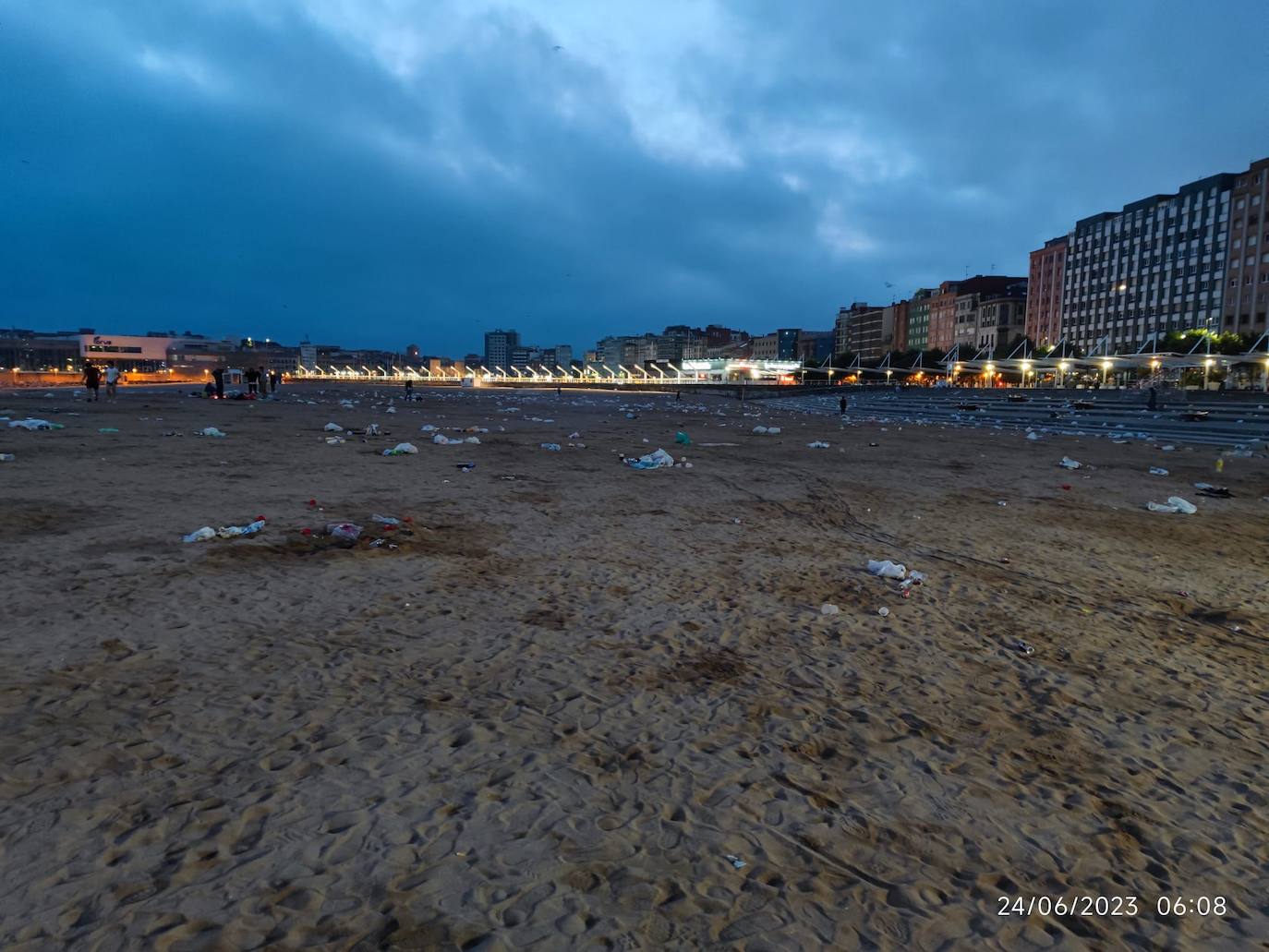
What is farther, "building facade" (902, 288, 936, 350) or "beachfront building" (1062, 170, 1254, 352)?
"building facade" (902, 288, 936, 350)

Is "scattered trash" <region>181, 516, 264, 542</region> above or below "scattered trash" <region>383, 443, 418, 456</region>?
below

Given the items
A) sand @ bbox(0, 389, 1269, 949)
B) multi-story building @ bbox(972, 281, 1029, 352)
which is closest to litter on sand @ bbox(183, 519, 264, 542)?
sand @ bbox(0, 389, 1269, 949)

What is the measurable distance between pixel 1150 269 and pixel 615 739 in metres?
141

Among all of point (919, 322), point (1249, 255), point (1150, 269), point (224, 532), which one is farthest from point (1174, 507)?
point (919, 322)

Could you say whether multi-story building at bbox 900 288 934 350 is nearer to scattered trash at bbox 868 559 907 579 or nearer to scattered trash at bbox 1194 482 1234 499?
scattered trash at bbox 1194 482 1234 499

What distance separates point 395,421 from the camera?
83.0 ft

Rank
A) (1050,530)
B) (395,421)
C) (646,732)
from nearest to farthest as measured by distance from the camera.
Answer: (646,732), (1050,530), (395,421)

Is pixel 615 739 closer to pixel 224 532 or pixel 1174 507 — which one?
pixel 224 532

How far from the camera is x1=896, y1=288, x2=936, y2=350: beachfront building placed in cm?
16475

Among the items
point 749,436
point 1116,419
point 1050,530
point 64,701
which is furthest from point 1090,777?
point 1116,419

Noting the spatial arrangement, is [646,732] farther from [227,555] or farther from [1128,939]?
[227,555]

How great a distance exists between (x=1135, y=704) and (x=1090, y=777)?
107 centimetres

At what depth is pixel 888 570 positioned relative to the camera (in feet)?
21.6
